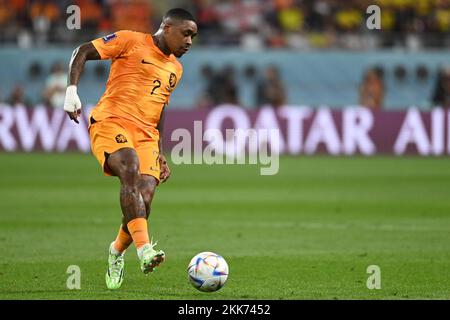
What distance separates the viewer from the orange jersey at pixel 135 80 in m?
8.78

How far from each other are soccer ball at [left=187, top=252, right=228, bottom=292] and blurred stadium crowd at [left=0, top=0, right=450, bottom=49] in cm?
2151

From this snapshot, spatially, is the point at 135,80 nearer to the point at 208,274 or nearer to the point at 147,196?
the point at 147,196

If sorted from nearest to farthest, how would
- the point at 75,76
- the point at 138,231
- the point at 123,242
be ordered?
1. the point at 138,231
2. the point at 75,76
3. the point at 123,242

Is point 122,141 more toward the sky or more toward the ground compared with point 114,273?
more toward the sky

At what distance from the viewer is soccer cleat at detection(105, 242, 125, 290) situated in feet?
27.8

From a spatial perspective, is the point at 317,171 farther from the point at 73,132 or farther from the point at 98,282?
the point at 98,282

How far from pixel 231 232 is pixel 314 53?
17.4 meters

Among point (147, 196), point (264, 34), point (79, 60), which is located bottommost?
point (147, 196)

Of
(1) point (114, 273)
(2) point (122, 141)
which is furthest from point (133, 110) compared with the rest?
(1) point (114, 273)

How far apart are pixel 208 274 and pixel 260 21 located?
22.7 metres

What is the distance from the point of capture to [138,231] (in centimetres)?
819

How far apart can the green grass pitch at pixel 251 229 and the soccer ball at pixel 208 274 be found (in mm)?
115

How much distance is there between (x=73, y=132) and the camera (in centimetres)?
2622
